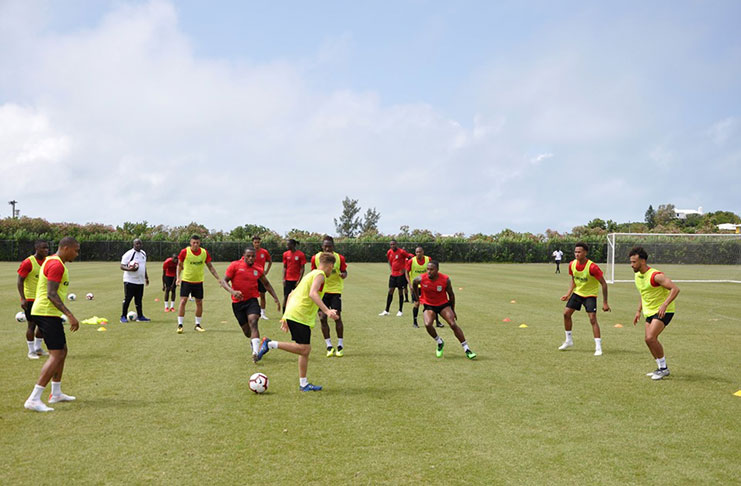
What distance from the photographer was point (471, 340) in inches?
500

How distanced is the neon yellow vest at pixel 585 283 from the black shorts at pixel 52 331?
343 inches

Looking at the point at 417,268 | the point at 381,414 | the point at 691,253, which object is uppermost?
the point at 691,253

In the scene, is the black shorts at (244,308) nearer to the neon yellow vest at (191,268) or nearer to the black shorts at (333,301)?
the black shorts at (333,301)

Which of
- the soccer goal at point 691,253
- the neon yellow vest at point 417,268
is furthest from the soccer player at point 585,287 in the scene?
the soccer goal at point 691,253

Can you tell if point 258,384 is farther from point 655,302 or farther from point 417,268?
point 417,268

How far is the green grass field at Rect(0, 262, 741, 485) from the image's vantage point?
17.6ft

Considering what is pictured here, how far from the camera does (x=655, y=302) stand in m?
9.27

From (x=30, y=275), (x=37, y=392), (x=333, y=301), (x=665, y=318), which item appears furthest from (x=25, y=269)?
(x=665, y=318)

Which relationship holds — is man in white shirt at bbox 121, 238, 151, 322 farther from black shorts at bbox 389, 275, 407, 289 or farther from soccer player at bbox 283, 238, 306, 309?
black shorts at bbox 389, 275, 407, 289

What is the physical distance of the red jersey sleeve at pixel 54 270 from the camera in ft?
23.9

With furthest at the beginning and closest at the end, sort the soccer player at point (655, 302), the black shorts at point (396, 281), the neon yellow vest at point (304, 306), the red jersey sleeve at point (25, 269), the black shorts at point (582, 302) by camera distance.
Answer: the black shorts at point (396, 281), the black shorts at point (582, 302), the red jersey sleeve at point (25, 269), the soccer player at point (655, 302), the neon yellow vest at point (304, 306)

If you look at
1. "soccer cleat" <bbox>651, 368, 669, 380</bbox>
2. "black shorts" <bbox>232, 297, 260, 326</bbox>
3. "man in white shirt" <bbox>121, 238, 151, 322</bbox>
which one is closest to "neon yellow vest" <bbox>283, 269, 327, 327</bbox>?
"black shorts" <bbox>232, 297, 260, 326</bbox>

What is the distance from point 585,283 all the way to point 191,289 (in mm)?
8572

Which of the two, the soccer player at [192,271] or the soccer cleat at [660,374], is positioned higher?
the soccer player at [192,271]
